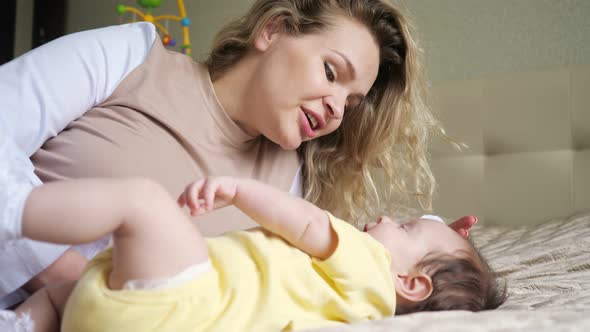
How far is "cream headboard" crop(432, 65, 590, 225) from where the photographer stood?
218 cm

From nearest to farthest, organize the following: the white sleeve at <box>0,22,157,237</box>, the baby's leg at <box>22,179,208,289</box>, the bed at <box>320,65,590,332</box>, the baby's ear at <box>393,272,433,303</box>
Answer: the baby's leg at <box>22,179,208,289</box>, the baby's ear at <box>393,272,433,303</box>, the white sleeve at <box>0,22,157,237</box>, the bed at <box>320,65,590,332</box>

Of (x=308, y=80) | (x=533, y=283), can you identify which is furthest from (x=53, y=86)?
(x=533, y=283)

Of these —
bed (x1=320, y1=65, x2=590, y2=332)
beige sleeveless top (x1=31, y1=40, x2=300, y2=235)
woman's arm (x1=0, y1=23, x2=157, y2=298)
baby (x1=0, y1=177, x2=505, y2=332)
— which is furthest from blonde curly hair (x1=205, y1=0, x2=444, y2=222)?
baby (x1=0, y1=177, x2=505, y2=332)

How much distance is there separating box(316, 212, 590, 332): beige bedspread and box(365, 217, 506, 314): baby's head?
8 cm

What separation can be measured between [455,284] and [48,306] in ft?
1.96

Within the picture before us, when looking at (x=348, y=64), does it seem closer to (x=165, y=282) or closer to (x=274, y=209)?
(x=274, y=209)

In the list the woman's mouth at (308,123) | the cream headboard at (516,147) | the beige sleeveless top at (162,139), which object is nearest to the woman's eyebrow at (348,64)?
the woman's mouth at (308,123)

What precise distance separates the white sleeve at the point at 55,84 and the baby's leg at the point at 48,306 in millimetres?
188

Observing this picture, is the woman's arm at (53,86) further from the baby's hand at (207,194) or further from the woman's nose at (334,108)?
the woman's nose at (334,108)

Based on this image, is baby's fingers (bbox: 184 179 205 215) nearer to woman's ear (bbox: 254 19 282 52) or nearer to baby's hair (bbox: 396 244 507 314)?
A: baby's hair (bbox: 396 244 507 314)

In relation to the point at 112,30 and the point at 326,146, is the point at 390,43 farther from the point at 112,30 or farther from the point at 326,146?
the point at 112,30

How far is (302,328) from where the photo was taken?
2.33ft

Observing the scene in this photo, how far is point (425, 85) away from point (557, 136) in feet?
2.99

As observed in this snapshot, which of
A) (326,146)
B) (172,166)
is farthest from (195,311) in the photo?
(326,146)
